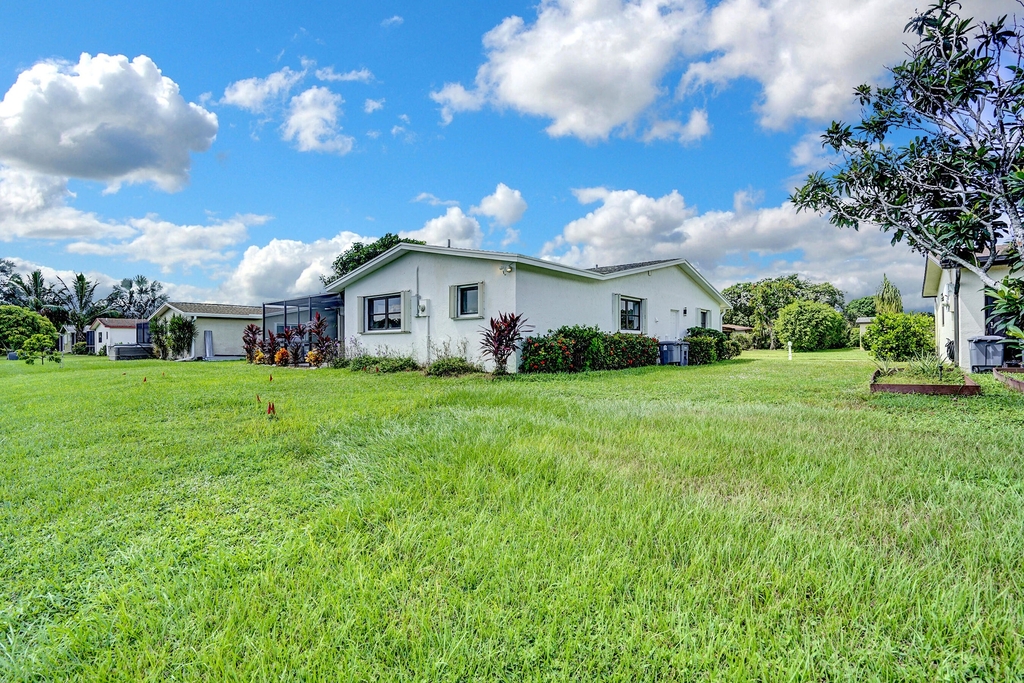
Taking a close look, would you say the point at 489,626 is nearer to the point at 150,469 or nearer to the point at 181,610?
the point at 181,610

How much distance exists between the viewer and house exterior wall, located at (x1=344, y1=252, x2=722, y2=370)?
1213 cm

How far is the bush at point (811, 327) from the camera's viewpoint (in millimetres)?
30766

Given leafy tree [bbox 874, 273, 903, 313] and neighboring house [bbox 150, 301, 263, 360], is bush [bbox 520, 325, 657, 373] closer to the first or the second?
neighboring house [bbox 150, 301, 263, 360]

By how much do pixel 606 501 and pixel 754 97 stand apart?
37.7 ft

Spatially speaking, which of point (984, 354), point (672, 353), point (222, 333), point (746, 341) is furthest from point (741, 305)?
point (222, 333)

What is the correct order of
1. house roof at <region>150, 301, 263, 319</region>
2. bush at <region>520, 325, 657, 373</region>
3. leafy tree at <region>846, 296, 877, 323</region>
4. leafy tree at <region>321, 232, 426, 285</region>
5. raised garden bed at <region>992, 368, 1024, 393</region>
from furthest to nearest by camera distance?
1. leafy tree at <region>846, 296, 877, 323</region>
2. leafy tree at <region>321, 232, 426, 285</region>
3. house roof at <region>150, 301, 263, 319</region>
4. bush at <region>520, 325, 657, 373</region>
5. raised garden bed at <region>992, 368, 1024, 393</region>

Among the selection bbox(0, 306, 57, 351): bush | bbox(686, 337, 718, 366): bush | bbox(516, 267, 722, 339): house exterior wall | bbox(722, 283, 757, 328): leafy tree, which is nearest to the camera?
bbox(516, 267, 722, 339): house exterior wall

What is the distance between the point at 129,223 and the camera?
1670cm

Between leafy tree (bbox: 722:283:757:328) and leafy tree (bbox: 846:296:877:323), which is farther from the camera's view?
leafy tree (bbox: 846:296:877:323)

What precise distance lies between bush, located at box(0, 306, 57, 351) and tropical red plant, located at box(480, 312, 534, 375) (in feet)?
52.4

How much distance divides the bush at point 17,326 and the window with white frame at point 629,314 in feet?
64.4

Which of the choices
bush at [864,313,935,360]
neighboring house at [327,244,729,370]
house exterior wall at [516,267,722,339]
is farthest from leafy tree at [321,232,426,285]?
bush at [864,313,935,360]

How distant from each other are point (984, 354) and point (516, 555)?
1465 cm

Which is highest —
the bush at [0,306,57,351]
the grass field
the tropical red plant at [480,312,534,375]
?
the bush at [0,306,57,351]
